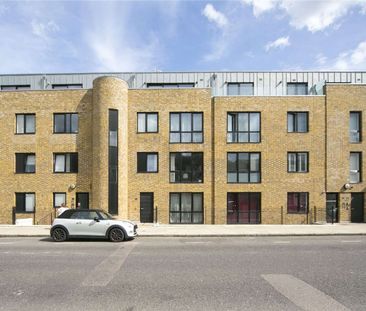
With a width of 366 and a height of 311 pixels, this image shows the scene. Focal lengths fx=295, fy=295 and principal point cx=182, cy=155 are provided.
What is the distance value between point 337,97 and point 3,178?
941 inches

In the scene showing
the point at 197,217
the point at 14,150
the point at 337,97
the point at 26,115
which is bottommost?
the point at 197,217

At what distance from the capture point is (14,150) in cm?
2067

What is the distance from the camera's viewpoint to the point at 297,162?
808 inches

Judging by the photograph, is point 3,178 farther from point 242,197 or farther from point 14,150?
point 242,197

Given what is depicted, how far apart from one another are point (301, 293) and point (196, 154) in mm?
14926

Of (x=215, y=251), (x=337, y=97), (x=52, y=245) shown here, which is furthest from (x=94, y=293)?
(x=337, y=97)

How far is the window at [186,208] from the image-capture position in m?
20.4

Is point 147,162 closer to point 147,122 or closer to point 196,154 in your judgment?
point 147,122

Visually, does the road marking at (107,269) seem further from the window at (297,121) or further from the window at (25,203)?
the window at (297,121)

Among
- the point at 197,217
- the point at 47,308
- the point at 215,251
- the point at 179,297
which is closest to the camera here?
the point at 47,308

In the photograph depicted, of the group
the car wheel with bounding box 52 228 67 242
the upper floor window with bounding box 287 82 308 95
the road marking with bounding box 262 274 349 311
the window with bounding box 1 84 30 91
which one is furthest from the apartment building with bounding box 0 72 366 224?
the road marking with bounding box 262 274 349 311

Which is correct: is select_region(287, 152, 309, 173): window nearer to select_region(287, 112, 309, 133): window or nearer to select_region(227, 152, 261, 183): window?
select_region(287, 112, 309, 133): window

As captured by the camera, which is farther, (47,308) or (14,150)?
(14,150)

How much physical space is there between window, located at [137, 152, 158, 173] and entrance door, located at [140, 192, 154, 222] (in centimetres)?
167
